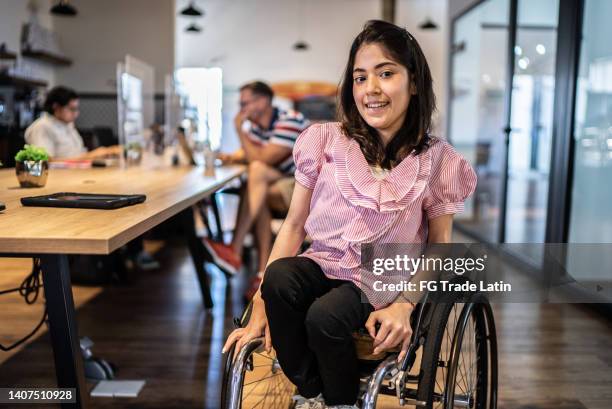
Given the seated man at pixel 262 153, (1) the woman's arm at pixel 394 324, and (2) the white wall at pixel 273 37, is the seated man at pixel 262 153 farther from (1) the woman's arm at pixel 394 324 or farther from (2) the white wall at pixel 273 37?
(2) the white wall at pixel 273 37

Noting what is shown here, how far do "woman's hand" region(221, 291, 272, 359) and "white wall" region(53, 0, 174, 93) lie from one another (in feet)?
28.6

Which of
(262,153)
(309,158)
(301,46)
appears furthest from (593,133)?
(301,46)

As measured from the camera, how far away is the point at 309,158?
140 cm

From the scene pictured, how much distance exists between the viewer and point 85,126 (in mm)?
9086

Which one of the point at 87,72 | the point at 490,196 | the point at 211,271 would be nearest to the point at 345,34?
the point at 87,72

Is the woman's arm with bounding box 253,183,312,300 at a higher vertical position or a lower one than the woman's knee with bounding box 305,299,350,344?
higher

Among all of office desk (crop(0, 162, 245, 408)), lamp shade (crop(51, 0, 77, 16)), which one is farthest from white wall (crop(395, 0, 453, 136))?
office desk (crop(0, 162, 245, 408))

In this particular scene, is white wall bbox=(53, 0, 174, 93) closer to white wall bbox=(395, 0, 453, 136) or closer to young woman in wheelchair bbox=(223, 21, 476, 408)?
white wall bbox=(395, 0, 453, 136)

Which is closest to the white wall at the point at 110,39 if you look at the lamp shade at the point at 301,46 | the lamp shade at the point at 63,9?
the lamp shade at the point at 301,46

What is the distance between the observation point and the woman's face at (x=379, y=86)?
1354 mm

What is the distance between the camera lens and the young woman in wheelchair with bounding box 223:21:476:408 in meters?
1.21

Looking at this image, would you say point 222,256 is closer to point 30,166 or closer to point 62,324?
point 30,166

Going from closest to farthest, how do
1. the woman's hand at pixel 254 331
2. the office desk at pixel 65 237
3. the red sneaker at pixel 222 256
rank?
the office desk at pixel 65 237, the woman's hand at pixel 254 331, the red sneaker at pixel 222 256

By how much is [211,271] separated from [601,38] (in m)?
2.46
